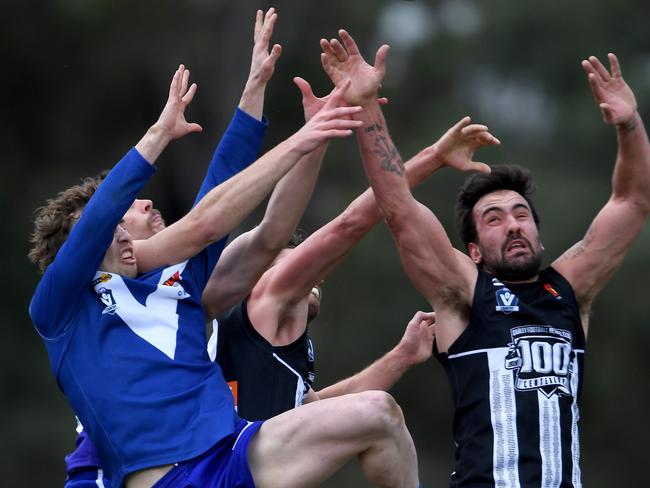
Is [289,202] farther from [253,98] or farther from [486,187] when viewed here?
[486,187]

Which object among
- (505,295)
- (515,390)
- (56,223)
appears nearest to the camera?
(56,223)

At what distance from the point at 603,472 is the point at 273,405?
11.7 meters

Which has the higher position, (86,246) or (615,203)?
(615,203)

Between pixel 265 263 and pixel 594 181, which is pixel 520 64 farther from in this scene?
pixel 265 263

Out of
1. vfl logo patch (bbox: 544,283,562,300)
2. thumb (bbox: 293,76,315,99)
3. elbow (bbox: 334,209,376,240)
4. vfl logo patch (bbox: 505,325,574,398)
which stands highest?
thumb (bbox: 293,76,315,99)

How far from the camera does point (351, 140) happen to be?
17219 mm

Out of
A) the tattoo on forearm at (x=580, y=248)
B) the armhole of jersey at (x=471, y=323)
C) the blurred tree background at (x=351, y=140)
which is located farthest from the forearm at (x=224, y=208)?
the blurred tree background at (x=351, y=140)

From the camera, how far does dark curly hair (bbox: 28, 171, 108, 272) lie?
5887 millimetres

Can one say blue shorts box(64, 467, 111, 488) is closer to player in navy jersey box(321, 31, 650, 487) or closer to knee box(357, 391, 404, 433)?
knee box(357, 391, 404, 433)

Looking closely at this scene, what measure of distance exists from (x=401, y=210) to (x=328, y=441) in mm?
1220

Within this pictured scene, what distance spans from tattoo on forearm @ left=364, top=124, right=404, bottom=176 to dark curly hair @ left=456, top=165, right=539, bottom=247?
1.98 ft

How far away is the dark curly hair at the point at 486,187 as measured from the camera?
6.60m

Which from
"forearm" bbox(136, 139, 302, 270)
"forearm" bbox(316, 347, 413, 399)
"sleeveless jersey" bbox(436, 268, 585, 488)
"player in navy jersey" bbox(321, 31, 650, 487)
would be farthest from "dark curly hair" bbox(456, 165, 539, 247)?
"forearm" bbox(136, 139, 302, 270)

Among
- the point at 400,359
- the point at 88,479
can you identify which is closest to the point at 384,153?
the point at 400,359
